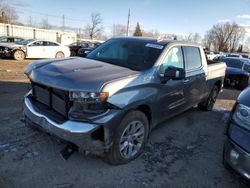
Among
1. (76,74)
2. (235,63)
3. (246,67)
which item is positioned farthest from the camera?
(235,63)

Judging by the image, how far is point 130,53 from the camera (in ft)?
13.3

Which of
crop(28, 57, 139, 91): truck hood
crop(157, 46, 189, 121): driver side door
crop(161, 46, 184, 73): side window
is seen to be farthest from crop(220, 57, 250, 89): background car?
crop(28, 57, 139, 91): truck hood

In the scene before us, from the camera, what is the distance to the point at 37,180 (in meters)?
2.94

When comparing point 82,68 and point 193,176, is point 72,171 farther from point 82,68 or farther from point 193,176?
point 193,176

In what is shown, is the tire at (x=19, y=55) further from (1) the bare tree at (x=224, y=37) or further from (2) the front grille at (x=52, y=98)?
(1) the bare tree at (x=224, y=37)

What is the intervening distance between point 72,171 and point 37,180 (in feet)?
1.48

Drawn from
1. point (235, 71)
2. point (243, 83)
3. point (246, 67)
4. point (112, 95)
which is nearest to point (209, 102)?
point (112, 95)

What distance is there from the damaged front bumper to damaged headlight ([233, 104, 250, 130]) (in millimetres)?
1435

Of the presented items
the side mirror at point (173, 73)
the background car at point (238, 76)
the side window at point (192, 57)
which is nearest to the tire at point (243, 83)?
the background car at point (238, 76)

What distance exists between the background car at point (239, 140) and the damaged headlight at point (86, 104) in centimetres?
157

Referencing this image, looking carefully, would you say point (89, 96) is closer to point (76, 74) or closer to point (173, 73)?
point (76, 74)

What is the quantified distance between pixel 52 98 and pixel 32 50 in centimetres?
1369

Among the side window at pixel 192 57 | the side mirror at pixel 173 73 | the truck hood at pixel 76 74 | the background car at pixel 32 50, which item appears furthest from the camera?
the background car at pixel 32 50

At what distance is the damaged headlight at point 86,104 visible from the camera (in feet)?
9.21
